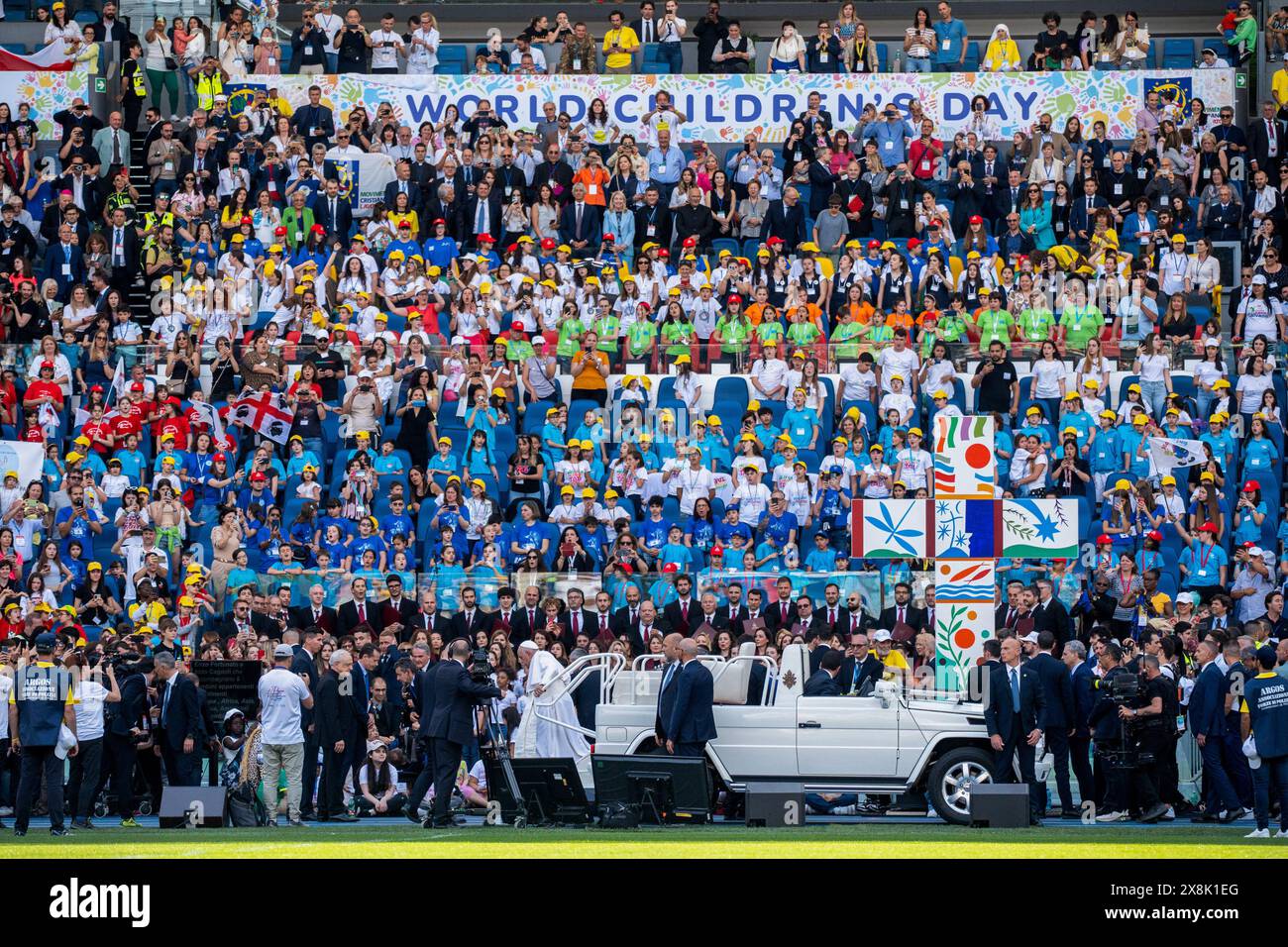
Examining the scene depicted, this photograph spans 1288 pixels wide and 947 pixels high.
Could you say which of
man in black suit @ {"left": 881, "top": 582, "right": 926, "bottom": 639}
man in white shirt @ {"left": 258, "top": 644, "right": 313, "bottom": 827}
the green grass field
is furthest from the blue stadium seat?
man in white shirt @ {"left": 258, "top": 644, "right": 313, "bottom": 827}

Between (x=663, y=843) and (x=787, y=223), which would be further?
(x=787, y=223)

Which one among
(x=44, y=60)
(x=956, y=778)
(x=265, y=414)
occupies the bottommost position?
(x=956, y=778)

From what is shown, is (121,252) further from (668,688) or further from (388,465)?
(668,688)

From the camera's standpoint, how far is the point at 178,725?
61.8ft

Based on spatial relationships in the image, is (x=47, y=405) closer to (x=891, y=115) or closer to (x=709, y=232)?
(x=709, y=232)

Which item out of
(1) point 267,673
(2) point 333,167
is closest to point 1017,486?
(1) point 267,673

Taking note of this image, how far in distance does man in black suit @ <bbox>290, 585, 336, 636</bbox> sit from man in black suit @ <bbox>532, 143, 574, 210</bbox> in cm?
996

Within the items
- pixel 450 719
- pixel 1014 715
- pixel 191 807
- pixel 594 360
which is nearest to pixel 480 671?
pixel 450 719

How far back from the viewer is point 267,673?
58.9 feet

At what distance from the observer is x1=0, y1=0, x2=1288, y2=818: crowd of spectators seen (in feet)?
71.4

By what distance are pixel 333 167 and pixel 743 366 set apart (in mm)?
7935

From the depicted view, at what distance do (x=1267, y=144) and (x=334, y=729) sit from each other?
18.0m

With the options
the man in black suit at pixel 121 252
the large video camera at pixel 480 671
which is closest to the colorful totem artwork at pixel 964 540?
the large video camera at pixel 480 671

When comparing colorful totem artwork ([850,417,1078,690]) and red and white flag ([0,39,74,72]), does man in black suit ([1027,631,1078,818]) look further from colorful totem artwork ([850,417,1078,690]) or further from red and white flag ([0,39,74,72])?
red and white flag ([0,39,74,72])
